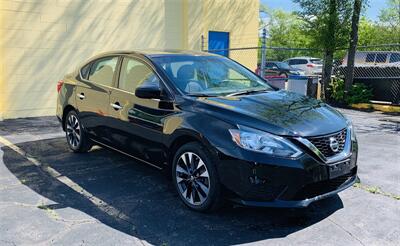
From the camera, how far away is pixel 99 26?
1088 centimetres

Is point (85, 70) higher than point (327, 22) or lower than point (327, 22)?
lower

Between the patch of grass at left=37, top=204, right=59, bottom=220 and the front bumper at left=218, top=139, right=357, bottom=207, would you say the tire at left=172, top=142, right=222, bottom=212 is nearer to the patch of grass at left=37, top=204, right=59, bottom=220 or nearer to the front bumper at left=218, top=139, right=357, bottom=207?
the front bumper at left=218, top=139, right=357, bottom=207

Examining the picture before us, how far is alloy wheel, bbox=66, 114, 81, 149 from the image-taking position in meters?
6.20

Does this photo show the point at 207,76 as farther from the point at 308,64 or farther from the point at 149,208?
the point at 308,64

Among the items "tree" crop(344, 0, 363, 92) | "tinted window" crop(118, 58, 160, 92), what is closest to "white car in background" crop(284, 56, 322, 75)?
"tree" crop(344, 0, 363, 92)

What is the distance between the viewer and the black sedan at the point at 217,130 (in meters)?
3.62

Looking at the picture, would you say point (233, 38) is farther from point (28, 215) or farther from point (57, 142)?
point (28, 215)

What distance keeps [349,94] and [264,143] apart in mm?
9937

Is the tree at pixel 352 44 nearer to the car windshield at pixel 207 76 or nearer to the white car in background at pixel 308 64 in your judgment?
the car windshield at pixel 207 76

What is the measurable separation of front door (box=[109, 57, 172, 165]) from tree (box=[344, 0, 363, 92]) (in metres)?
9.06

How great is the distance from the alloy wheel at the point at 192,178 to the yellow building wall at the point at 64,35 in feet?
22.2

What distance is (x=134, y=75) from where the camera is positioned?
514cm

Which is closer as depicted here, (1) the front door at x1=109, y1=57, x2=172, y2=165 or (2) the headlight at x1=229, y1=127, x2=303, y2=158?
(2) the headlight at x1=229, y1=127, x2=303, y2=158

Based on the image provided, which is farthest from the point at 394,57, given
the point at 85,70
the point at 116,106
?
the point at 116,106
